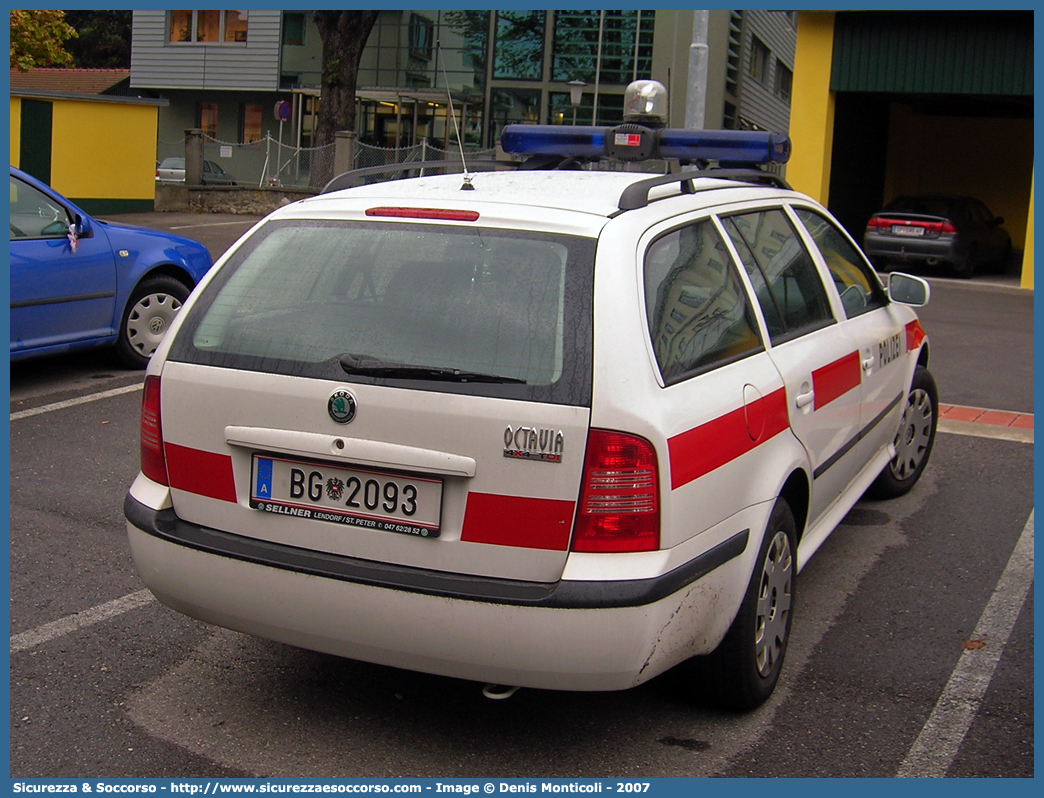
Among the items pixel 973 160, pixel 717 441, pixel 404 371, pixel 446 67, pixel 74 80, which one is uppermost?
pixel 74 80

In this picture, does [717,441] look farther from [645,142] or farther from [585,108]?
[585,108]

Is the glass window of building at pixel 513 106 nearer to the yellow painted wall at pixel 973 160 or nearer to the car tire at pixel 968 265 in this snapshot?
the yellow painted wall at pixel 973 160

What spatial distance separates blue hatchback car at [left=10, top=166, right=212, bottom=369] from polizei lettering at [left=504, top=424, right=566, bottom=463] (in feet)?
18.1

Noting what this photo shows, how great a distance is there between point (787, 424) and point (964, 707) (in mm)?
1067

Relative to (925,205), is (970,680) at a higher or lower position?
lower

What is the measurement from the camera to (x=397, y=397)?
3070mm

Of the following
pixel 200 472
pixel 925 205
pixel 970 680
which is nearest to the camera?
pixel 200 472

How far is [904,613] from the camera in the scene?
452cm

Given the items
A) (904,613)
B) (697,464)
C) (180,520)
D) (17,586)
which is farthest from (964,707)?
(17,586)

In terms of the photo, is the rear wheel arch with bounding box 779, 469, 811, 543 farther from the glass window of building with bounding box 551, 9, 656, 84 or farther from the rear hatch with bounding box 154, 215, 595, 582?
the glass window of building with bounding box 551, 9, 656, 84

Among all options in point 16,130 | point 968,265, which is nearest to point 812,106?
point 968,265

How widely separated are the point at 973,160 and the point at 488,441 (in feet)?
91.0
